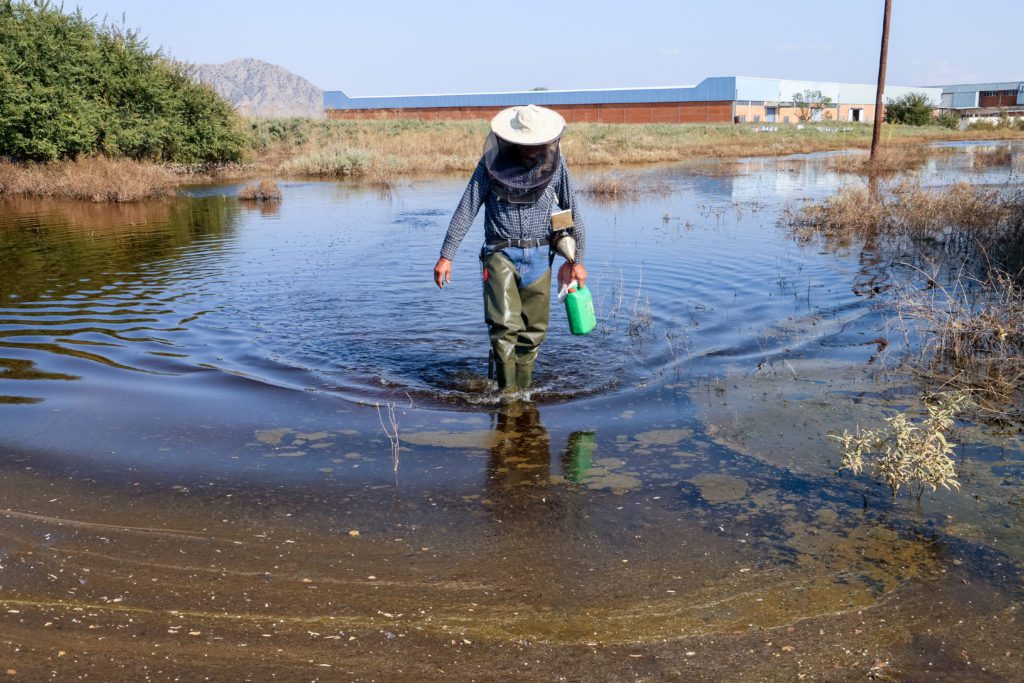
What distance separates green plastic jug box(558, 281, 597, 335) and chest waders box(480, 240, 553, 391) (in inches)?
6.8

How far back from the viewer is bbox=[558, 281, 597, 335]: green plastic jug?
6.45 m

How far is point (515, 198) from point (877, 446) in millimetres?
2900

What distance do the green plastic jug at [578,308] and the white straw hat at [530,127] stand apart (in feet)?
3.89

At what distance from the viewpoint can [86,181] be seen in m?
23.3

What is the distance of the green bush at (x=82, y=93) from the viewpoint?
953 inches

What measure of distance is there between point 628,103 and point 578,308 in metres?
77.1

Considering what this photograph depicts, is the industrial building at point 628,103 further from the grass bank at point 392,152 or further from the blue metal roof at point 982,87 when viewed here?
the blue metal roof at point 982,87

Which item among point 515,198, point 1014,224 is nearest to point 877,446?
point 515,198

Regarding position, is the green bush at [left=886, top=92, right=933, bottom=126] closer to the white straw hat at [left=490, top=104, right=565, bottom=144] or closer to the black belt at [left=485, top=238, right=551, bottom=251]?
the black belt at [left=485, top=238, right=551, bottom=251]

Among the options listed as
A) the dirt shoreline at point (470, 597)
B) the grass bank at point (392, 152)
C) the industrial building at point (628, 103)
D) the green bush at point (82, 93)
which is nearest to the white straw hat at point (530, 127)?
the dirt shoreline at point (470, 597)

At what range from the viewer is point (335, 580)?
371 centimetres

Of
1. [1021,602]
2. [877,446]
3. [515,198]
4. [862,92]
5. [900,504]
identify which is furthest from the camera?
[862,92]

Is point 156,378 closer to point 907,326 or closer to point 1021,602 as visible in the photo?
point 1021,602

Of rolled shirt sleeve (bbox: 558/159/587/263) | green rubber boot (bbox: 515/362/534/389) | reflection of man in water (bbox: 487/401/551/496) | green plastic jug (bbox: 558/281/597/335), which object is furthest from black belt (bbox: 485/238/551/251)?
reflection of man in water (bbox: 487/401/551/496)
